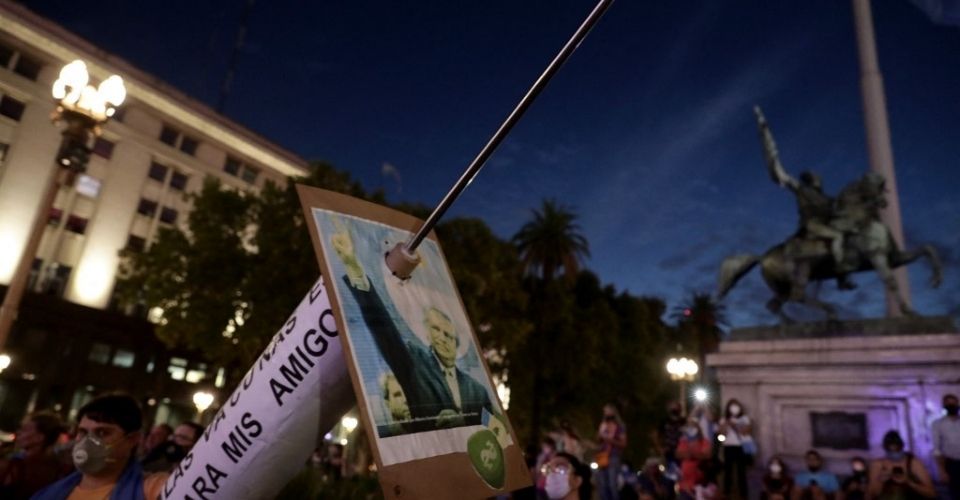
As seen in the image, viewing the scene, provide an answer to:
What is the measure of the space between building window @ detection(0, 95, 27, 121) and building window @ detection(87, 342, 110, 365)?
1324cm

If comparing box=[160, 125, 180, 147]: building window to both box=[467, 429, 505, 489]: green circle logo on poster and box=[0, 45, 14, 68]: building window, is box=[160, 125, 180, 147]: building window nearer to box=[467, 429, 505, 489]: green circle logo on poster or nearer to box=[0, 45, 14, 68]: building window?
box=[0, 45, 14, 68]: building window

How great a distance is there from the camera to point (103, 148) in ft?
118

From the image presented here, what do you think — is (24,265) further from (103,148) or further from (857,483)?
(103,148)

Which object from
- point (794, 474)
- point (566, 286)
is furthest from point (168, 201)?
point (794, 474)

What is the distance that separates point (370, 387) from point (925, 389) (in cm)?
1148

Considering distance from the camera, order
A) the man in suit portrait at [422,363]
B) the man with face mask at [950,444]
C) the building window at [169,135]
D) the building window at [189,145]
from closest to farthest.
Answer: the man in suit portrait at [422,363] < the man with face mask at [950,444] < the building window at [169,135] < the building window at [189,145]

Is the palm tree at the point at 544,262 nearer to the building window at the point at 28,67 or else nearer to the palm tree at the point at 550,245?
the palm tree at the point at 550,245

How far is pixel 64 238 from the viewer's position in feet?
109

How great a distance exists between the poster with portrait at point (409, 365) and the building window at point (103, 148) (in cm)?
4077

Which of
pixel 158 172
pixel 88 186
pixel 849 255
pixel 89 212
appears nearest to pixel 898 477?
pixel 849 255

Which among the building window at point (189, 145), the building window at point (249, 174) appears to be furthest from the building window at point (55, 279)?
the building window at point (249, 174)

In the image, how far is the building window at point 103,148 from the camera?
35438mm

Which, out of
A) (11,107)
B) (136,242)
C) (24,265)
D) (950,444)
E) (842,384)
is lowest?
(950,444)

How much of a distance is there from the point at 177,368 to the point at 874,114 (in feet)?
133
